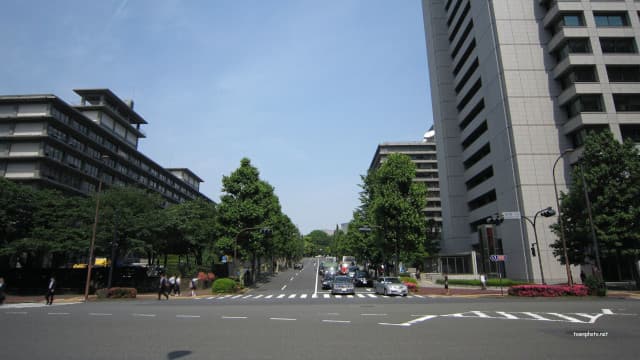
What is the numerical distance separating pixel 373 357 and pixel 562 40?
4323 centimetres

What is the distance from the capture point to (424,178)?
309 feet

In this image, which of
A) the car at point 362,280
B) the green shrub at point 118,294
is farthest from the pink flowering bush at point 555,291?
the green shrub at point 118,294

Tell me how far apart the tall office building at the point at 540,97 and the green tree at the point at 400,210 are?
9590 millimetres

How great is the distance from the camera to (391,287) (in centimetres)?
2789

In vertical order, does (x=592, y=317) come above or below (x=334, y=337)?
below

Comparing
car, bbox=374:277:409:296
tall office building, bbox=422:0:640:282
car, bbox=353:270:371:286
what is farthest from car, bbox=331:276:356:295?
tall office building, bbox=422:0:640:282

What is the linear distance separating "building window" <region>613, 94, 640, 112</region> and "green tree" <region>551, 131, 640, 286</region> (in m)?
12.3

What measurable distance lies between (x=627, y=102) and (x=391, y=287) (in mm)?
32289

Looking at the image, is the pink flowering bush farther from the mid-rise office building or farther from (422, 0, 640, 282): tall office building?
the mid-rise office building

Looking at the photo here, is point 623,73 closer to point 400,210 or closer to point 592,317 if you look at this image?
point 400,210

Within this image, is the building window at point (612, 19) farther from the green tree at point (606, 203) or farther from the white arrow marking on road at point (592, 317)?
the white arrow marking on road at point (592, 317)

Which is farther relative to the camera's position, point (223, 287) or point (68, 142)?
point (68, 142)

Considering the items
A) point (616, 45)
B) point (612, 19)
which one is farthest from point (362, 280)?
point (612, 19)

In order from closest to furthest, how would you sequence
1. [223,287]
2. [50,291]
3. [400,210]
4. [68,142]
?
1. [50,291]
2. [223,287]
3. [400,210]
4. [68,142]
